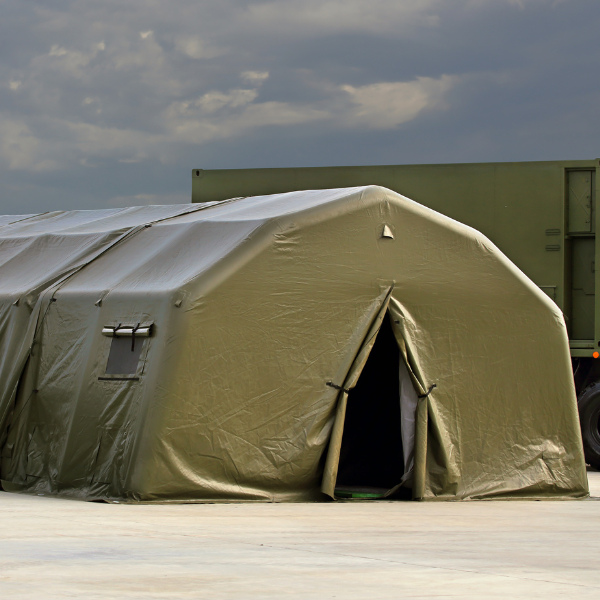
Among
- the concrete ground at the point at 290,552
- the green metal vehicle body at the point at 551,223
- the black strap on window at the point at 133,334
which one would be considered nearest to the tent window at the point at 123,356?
the black strap on window at the point at 133,334

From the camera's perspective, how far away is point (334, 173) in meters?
15.1

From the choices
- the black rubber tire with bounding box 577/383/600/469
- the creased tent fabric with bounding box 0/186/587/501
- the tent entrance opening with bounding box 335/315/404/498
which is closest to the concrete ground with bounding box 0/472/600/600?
the creased tent fabric with bounding box 0/186/587/501

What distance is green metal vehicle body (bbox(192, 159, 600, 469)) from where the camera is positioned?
14.3 m

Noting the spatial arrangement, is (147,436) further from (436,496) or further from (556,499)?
(556,499)

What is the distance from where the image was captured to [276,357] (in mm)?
9125

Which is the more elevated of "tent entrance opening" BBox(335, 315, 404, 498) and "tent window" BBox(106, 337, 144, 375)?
"tent window" BBox(106, 337, 144, 375)

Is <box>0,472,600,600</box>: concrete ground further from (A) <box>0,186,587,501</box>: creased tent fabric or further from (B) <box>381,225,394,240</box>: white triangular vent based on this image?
(B) <box>381,225,394,240</box>: white triangular vent

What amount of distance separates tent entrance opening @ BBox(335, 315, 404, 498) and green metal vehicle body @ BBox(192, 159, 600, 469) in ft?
12.6

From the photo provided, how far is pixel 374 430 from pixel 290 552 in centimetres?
562

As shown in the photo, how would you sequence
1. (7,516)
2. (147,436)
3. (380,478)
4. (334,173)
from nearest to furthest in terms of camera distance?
1. (7,516)
2. (147,436)
3. (380,478)
4. (334,173)

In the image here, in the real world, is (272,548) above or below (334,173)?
below

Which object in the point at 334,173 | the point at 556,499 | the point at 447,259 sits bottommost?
the point at 556,499

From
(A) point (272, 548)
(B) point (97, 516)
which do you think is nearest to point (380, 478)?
(B) point (97, 516)

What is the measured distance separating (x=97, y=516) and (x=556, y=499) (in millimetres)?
4800
